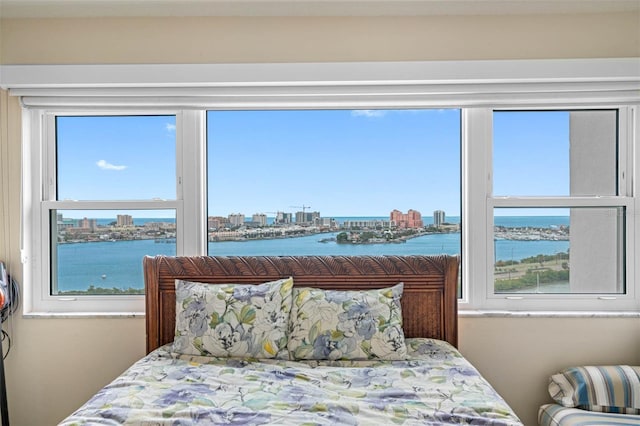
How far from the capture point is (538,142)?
2703mm

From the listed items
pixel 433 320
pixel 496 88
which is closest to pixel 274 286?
pixel 433 320

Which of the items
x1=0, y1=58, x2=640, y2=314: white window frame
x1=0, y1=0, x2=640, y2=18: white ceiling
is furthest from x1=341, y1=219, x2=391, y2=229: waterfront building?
x1=0, y1=0, x2=640, y2=18: white ceiling

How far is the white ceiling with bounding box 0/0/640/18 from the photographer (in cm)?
247

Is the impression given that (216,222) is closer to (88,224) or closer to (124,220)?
(124,220)

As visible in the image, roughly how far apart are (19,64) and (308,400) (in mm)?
2472

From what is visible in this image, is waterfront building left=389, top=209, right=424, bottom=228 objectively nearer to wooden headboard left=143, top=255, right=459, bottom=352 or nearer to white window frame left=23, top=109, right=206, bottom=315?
wooden headboard left=143, top=255, right=459, bottom=352

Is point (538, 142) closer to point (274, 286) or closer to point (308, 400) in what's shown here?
point (274, 286)

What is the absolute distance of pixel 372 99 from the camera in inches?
100.0

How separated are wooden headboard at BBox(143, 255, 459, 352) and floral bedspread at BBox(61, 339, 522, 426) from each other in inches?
11.3

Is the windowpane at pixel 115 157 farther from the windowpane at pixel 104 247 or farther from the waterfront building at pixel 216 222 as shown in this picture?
the waterfront building at pixel 216 222

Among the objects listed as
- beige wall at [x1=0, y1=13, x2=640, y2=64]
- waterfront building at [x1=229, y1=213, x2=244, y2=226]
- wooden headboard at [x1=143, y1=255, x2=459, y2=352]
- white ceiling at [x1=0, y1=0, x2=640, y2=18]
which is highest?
white ceiling at [x1=0, y1=0, x2=640, y2=18]

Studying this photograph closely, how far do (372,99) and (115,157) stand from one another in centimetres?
164

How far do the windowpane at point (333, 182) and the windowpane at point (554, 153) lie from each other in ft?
0.94

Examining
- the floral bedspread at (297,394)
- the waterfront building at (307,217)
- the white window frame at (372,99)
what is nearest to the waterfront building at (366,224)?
the waterfront building at (307,217)
